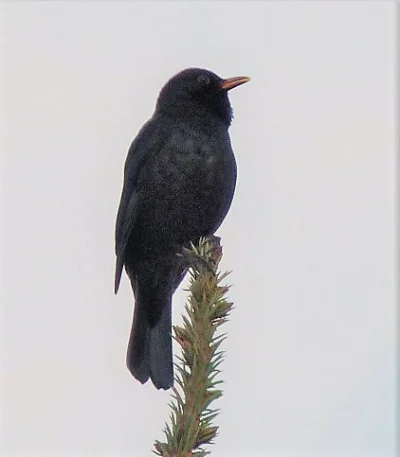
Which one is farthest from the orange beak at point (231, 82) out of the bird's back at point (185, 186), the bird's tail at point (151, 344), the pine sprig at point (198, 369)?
the pine sprig at point (198, 369)

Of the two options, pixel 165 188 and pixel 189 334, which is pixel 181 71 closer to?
pixel 165 188

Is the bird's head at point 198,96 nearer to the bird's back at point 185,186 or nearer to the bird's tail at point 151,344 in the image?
the bird's back at point 185,186

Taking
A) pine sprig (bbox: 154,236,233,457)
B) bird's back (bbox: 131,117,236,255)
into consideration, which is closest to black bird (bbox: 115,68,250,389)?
bird's back (bbox: 131,117,236,255)

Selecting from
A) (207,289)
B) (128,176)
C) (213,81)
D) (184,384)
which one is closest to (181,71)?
(213,81)

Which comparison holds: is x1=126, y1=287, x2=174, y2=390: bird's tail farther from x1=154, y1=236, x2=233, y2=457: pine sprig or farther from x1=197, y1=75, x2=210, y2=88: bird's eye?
x1=154, y1=236, x2=233, y2=457: pine sprig

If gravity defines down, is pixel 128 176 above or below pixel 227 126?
below

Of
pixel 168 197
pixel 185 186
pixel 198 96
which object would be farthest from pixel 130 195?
pixel 198 96

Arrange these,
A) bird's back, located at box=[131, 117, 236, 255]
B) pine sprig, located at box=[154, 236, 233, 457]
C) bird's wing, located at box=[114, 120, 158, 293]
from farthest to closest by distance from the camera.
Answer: bird's wing, located at box=[114, 120, 158, 293] → bird's back, located at box=[131, 117, 236, 255] → pine sprig, located at box=[154, 236, 233, 457]

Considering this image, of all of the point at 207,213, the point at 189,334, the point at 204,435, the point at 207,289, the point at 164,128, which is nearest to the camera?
the point at 204,435

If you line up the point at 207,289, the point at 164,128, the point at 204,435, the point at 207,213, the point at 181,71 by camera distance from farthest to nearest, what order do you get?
the point at 181,71, the point at 164,128, the point at 207,213, the point at 207,289, the point at 204,435

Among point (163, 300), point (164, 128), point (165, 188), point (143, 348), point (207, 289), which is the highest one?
point (164, 128)
